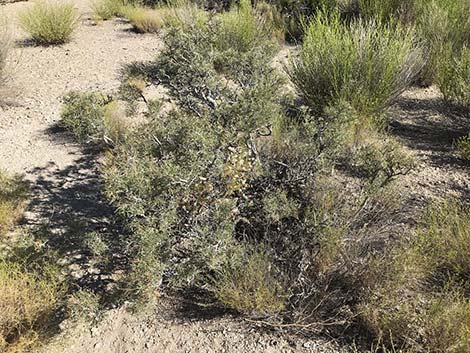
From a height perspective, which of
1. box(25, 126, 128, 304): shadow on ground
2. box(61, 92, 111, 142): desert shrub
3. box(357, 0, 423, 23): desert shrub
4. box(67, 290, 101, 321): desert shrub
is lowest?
box(25, 126, 128, 304): shadow on ground

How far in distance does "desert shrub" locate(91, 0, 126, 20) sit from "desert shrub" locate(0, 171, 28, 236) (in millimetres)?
6959

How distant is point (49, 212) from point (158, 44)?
18.3 feet

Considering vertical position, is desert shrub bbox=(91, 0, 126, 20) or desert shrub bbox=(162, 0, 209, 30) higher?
desert shrub bbox=(162, 0, 209, 30)

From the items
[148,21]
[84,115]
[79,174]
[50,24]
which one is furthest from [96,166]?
[148,21]

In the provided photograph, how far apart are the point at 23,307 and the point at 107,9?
30.7 ft

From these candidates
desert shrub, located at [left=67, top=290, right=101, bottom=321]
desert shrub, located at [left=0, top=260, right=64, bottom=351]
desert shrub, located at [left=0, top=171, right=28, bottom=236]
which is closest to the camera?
desert shrub, located at [left=67, top=290, right=101, bottom=321]

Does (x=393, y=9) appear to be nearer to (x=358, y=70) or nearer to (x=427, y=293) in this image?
(x=358, y=70)

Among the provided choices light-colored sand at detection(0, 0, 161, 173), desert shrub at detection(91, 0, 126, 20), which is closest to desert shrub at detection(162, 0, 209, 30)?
light-colored sand at detection(0, 0, 161, 173)

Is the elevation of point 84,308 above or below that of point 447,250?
above

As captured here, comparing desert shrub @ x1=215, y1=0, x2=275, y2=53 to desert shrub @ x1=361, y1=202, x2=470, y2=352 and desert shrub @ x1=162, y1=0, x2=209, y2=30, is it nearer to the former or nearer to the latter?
desert shrub @ x1=162, y1=0, x2=209, y2=30

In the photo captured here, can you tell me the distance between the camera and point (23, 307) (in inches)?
139

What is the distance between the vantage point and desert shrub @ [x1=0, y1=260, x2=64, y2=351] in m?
3.44

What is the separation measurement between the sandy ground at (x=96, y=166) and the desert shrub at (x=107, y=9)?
1410mm

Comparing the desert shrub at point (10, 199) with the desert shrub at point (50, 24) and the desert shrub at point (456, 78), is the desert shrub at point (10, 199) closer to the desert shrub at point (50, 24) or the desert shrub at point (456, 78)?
the desert shrub at point (50, 24)
